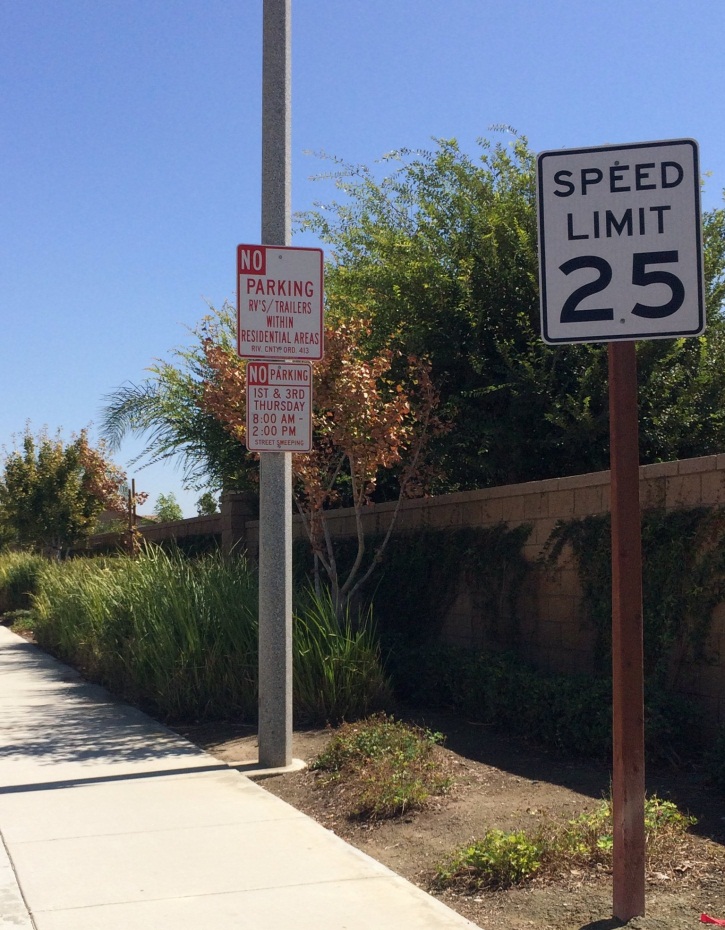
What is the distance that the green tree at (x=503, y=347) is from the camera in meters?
10.9

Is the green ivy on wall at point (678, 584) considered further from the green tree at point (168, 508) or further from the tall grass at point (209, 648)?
the green tree at point (168, 508)

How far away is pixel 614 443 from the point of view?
4.72 m

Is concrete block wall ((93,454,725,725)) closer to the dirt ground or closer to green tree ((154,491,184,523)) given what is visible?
the dirt ground

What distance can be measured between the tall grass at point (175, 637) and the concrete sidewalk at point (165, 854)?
0.96 meters

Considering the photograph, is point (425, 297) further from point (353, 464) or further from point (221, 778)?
point (221, 778)

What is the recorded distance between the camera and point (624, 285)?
4766 mm

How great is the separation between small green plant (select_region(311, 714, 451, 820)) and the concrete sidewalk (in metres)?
0.45

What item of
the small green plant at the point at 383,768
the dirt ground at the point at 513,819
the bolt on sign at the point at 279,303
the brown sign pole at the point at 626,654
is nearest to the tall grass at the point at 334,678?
the dirt ground at the point at 513,819

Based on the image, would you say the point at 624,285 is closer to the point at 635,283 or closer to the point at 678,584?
the point at 635,283

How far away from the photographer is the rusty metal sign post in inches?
182

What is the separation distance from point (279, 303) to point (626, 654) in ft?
14.7

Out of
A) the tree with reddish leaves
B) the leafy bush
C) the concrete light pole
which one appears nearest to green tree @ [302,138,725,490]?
the tree with reddish leaves

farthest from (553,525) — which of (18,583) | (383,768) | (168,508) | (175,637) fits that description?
(168,508)

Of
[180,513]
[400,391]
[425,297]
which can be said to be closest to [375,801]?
[400,391]
